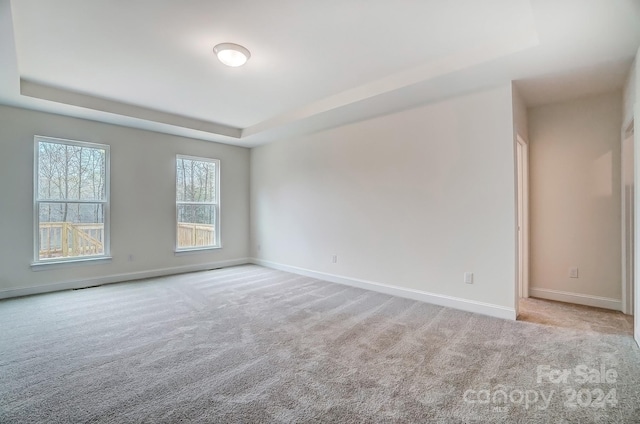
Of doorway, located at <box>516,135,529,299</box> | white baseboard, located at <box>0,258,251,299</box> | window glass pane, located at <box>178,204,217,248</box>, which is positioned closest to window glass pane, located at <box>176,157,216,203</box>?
window glass pane, located at <box>178,204,217,248</box>

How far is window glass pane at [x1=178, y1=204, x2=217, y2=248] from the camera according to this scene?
561 cm

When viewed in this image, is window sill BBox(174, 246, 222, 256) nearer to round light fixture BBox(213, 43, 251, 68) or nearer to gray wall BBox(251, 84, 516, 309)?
gray wall BBox(251, 84, 516, 309)

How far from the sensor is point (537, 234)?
13.1ft

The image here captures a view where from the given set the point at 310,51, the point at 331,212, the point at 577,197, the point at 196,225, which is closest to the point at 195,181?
the point at 196,225

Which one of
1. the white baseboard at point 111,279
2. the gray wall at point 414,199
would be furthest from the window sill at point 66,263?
the gray wall at point 414,199

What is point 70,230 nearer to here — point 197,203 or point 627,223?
point 197,203

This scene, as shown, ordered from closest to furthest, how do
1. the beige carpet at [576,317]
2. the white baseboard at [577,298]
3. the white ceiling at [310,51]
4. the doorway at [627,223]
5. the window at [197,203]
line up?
Answer: the white ceiling at [310,51], the beige carpet at [576,317], the doorway at [627,223], the white baseboard at [577,298], the window at [197,203]

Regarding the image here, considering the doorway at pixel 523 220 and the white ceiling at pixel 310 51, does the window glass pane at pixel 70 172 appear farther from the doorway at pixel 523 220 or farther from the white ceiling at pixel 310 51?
the doorway at pixel 523 220

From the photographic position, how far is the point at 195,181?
19.1 feet

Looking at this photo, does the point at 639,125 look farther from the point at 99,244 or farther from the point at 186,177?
the point at 99,244

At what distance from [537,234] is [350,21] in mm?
3571

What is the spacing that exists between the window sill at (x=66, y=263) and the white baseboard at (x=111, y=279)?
0.24 metres

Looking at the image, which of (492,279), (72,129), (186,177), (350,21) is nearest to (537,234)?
(492,279)

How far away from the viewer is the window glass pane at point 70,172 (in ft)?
13.9
